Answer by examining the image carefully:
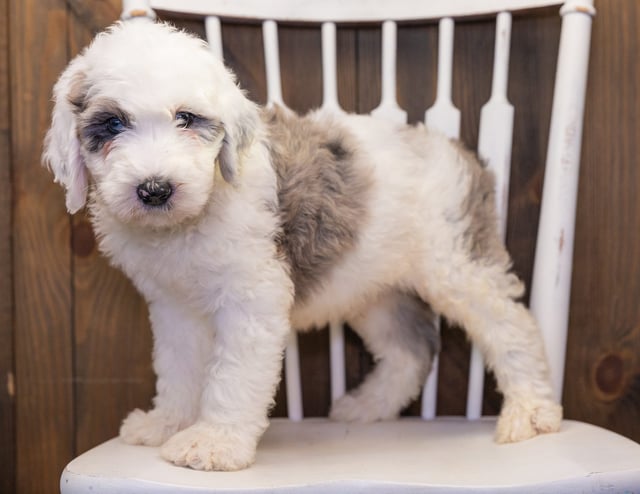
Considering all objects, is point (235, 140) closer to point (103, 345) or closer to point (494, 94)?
point (494, 94)

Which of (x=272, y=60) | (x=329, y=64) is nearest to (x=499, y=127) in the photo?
(x=329, y=64)

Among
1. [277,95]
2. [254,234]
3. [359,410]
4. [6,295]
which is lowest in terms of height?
[359,410]

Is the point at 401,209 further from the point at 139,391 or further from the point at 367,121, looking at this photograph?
the point at 139,391

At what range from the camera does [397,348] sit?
5.32 ft

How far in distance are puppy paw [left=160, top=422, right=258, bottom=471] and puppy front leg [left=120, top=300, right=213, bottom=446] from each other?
157mm

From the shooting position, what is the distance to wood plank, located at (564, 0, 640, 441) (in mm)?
1647

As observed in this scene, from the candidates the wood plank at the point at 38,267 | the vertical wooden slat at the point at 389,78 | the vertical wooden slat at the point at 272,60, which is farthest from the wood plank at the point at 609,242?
the wood plank at the point at 38,267

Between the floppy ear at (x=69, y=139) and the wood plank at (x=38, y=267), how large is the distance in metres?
0.48

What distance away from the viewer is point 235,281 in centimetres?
124

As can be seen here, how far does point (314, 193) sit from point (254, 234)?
0.46 feet

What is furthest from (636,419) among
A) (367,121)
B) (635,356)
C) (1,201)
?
(1,201)

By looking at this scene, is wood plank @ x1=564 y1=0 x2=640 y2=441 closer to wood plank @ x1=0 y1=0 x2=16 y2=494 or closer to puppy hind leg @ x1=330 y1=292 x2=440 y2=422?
puppy hind leg @ x1=330 y1=292 x2=440 y2=422

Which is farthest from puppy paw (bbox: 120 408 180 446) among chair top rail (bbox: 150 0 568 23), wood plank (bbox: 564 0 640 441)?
wood plank (bbox: 564 0 640 441)

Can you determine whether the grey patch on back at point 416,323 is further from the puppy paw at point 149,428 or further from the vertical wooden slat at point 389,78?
the puppy paw at point 149,428
